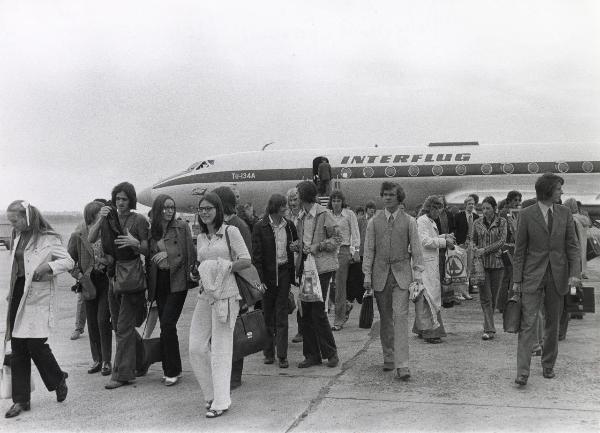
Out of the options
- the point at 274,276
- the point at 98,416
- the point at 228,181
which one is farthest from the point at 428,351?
the point at 228,181

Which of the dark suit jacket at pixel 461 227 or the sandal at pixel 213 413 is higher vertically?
the dark suit jacket at pixel 461 227

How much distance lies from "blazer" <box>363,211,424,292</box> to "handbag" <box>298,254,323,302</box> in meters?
0.54

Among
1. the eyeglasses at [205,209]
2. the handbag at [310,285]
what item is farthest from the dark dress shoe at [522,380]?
the eyeglasses at [205,209]

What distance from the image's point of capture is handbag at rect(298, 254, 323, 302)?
6.15 meters

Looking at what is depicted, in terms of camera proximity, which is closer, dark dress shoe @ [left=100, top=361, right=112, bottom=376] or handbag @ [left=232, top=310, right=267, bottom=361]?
handbag @ [left=232, top=310, right=267, bottom=361]

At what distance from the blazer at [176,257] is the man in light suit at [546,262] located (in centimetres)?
305

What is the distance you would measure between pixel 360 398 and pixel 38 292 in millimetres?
2755

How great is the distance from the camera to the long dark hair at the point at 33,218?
4.94 m

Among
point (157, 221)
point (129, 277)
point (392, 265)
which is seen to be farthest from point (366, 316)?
point (129, 277)

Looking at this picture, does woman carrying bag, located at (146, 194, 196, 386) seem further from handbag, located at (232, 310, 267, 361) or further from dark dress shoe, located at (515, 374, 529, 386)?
dark dress shoe, located at (515, 374, 529, 386)

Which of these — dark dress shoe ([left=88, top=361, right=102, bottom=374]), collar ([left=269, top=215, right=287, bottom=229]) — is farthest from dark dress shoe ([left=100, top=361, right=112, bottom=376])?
collar ([left=269, top=215, right=287, bottom=229])

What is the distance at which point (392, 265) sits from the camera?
19.2ft

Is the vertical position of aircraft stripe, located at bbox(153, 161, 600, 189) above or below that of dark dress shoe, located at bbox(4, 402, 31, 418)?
above

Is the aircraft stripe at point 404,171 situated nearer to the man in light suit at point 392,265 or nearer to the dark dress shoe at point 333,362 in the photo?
the man in light suit at point 392,265
